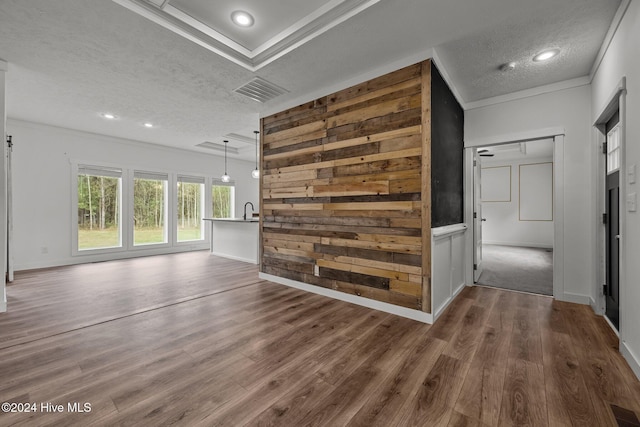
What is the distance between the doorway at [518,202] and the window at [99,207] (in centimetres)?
867

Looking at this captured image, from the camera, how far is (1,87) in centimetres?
304

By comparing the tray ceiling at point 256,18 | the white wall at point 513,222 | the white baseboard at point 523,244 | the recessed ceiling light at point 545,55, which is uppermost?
the tray ceiling at point 256,18

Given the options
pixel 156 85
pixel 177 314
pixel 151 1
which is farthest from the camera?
pixel 156 85

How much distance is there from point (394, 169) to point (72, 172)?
6.65m

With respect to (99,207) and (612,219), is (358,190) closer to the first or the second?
(612,219)

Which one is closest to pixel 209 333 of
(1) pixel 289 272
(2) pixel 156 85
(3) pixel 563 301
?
(1) pixel 289 272

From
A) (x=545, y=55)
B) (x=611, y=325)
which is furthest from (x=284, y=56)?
(x=611, y=325)

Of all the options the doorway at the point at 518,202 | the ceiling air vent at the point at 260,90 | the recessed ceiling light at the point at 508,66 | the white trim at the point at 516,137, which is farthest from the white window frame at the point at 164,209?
the doorway at the point at 518,202

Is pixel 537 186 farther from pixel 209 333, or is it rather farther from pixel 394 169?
pixel 209 333

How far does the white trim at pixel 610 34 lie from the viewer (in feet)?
7.05

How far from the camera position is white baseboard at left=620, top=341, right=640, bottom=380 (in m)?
1.86

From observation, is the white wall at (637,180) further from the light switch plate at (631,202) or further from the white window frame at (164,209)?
the white window frame at (164,209)

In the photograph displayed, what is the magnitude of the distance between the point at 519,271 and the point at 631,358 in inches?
136

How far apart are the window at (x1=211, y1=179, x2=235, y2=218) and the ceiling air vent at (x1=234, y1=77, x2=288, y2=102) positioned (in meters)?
4.93
